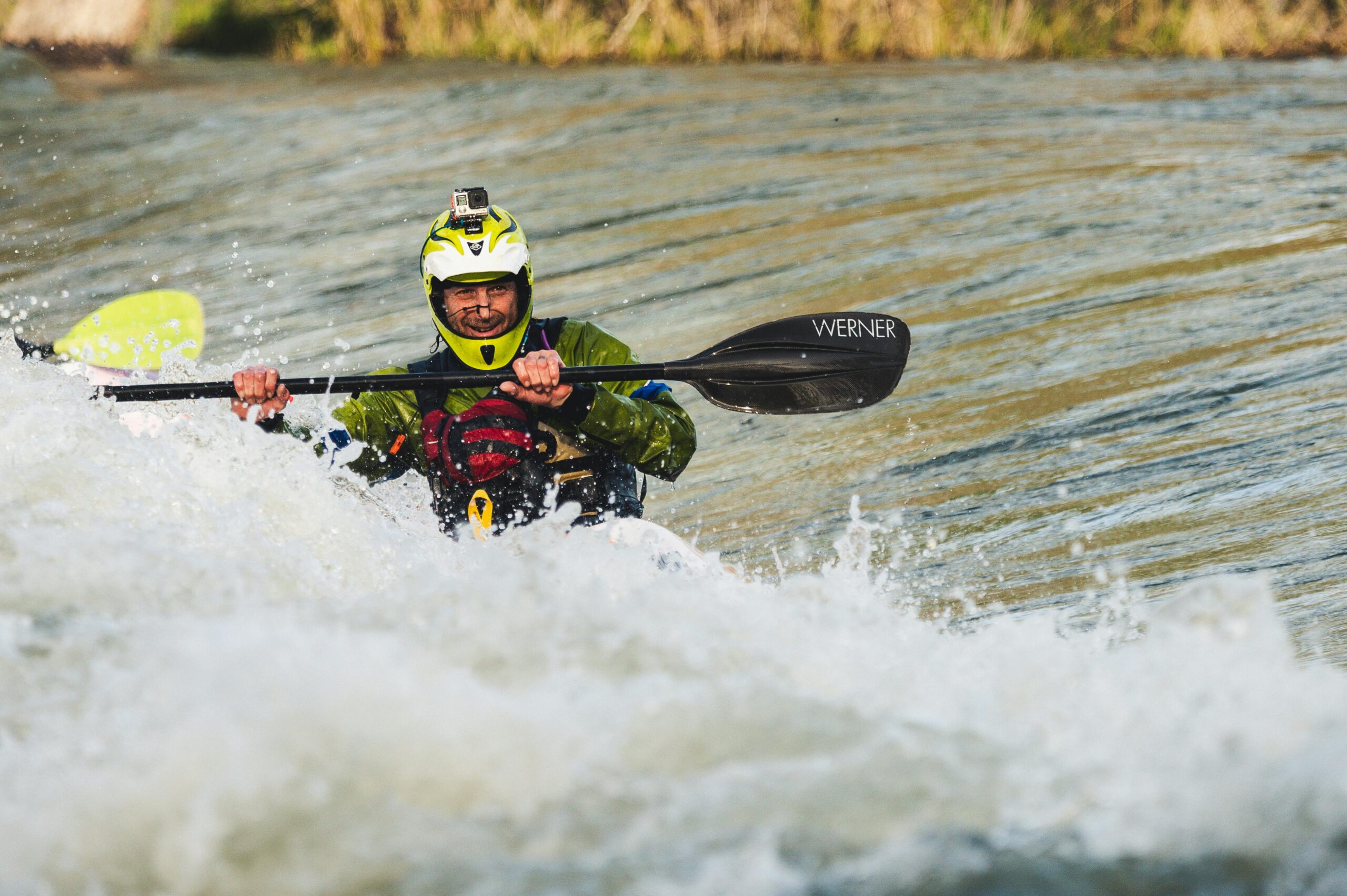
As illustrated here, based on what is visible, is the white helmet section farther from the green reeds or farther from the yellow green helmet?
the green reeds

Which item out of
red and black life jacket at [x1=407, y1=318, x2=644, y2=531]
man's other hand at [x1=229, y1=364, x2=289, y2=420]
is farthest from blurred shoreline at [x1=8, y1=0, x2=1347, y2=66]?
man's other hand at [x1=229, y1=364, x2=289, y2=420]

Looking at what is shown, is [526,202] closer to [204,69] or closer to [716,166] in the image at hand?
[716,166]

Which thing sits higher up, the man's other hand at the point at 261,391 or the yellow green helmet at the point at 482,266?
the yellow green helmet at the point at 482,266

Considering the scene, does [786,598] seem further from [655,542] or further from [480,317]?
[480,317]

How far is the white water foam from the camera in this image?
7.26 ft

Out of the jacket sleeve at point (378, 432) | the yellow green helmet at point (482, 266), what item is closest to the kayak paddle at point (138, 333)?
the jacket sleeve at point (378, 432)

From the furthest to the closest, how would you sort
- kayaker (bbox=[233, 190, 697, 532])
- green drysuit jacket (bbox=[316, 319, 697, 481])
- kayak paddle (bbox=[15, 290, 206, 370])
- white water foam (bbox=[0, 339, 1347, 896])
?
1. kayak paddle (bbox=[15, 290, 206, 370])
2. green drysuit jacket (bbox=[316, 319, 697, 481])
3. kayaker (bbox=[233, 190, 697, 532])
4. white water foam (bbox=[0, 339, 1347, 896])

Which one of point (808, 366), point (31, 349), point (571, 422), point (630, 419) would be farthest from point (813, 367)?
point (31, 349)

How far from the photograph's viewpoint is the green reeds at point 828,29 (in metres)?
11.9

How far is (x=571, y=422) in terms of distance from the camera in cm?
374

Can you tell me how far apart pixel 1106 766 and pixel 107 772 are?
167 centimetres

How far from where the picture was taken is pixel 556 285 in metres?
7.99

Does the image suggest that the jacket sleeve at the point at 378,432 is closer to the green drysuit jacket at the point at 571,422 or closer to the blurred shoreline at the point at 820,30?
the green drysuit jacket at the point at 571,422

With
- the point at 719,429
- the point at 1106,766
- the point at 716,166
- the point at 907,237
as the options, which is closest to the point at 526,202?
the point at 716,166
